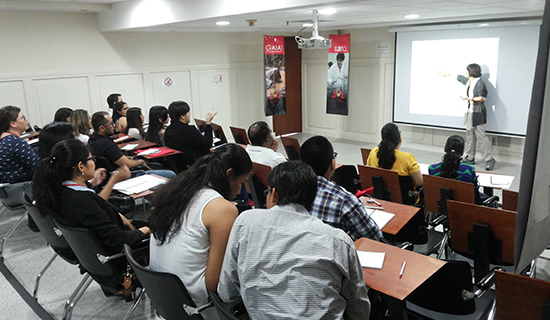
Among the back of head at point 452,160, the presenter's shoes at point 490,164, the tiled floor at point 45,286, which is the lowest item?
the tiled floor at point 45,286

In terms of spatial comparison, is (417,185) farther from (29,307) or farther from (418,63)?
(418,63)

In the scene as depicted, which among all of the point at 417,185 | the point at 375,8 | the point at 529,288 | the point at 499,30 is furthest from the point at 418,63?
the point at 529,288

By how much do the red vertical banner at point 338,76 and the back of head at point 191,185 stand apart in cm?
638

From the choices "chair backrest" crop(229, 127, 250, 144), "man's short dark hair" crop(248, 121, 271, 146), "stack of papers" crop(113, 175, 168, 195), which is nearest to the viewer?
"stack of papers" crop(113, 175, 168, 195)

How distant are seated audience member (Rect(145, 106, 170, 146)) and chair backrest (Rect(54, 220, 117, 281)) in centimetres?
303

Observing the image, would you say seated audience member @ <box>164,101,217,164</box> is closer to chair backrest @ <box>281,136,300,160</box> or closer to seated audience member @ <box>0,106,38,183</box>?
chair backrest @ <box>281,136,300,160</box>

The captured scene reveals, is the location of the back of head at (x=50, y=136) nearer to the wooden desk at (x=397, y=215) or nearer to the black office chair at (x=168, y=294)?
the black office chair at (x=168, y=294)

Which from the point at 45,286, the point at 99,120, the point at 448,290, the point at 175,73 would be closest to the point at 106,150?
the point at 99,120

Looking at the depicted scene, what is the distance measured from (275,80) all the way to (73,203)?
641 cm

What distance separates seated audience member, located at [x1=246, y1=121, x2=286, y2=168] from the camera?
3.71 m

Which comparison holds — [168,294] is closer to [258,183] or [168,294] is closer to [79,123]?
[258,183]

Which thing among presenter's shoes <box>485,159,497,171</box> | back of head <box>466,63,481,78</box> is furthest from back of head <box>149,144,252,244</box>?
back of head <box>466,63,481,78</box>

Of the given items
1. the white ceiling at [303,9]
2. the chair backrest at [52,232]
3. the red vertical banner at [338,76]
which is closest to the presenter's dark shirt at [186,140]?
the white ceiling at [303,9]

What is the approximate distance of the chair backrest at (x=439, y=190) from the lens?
10.1 ft
